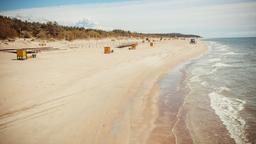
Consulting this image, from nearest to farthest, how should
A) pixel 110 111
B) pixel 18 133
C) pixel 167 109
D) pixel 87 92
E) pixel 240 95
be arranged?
pixel 18 133, pixel 110 111, pixel 167 109, pixel 87 92, pixel 240 95

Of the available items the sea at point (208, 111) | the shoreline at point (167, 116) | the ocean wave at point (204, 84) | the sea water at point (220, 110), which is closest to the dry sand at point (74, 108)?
the shoreline at point (167, 116)

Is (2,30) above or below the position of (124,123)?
above

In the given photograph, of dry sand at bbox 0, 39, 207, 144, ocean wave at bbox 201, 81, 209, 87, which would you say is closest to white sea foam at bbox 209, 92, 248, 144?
ocean wave at bbox 201, 81, 209, 87

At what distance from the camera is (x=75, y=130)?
6.71m

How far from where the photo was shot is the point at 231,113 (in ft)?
29.9

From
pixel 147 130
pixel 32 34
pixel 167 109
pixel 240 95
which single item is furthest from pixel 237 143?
pixel 32 34

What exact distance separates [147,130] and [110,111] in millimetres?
1951

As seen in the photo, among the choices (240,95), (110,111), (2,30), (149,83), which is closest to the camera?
(110,111)

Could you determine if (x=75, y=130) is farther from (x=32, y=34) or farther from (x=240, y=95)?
(x=32, y=34)

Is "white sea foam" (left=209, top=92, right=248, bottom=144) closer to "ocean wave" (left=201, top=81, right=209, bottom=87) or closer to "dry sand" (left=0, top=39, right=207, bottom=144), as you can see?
"ocean wave" (left=201, top=81, right=209, bottom=87)

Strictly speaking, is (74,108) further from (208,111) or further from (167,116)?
(208,111)

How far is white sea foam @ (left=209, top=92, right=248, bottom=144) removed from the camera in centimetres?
713

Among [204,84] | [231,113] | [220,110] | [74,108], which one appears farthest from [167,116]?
[204,84]

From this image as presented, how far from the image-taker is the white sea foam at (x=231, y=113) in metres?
7.13
